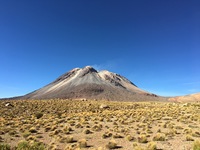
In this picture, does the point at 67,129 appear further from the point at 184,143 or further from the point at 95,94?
the point at 95,94

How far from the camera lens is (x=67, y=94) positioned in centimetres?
16012

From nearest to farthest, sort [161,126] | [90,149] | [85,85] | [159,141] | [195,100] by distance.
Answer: [90,149] → [159,141] → [161,126] → [195,100] → [85,85]

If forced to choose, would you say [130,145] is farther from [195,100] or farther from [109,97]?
[109,97]

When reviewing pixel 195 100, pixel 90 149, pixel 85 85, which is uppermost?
pixel 85 85

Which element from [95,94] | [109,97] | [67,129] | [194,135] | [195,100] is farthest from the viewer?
[95,94]

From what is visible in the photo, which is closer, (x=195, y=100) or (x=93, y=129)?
(x=93, y=129)

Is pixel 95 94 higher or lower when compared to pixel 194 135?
higher

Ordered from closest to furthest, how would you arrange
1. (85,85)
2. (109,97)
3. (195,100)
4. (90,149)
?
(90,149) → (195,100) → (109,97) → (85,85)

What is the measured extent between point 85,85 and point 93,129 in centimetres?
16183

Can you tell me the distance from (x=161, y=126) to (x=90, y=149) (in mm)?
11978

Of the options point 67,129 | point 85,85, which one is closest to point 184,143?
point 67,129

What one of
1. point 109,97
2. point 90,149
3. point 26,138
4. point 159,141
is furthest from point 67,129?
point 109,97

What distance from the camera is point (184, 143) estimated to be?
15.6 meters

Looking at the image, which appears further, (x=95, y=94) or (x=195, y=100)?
(x=95, y=94)
